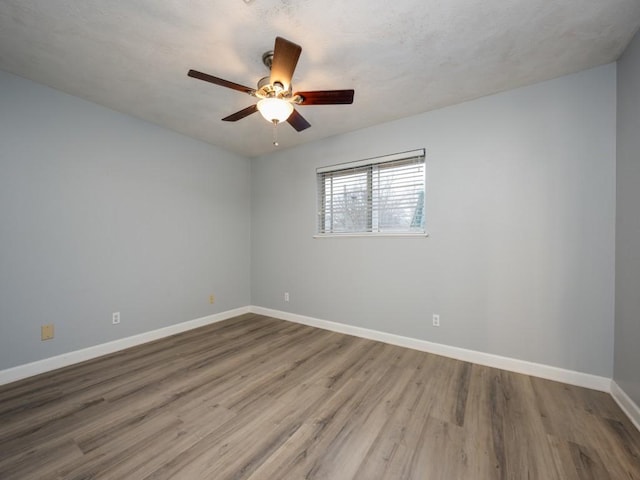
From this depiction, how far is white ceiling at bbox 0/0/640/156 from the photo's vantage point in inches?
60.2

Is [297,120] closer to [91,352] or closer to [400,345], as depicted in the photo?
[400,345]

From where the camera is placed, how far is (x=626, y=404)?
172 centimetres

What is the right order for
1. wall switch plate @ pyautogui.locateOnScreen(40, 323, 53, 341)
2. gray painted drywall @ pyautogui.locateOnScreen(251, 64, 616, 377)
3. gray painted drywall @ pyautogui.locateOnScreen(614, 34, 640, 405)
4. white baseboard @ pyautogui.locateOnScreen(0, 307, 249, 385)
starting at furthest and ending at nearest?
wall switch plate @ pyautogui.locateOnScreen(40, 323, 53, 341) < white baseboard @ pyautogui.locateOnScreen(0, 307, 249, 385) < gray painted drywall @ pyautogui.locateOnScreen(251, 64, 616, 377) < gray painted drywall @ pyautogui.locateOnScreen(614, 34, 640, 405)

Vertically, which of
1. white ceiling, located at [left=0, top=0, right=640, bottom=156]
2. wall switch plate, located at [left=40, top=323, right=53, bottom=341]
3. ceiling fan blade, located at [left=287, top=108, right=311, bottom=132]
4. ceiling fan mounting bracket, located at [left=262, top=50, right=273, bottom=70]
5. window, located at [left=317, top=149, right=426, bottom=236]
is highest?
white ceiling, located at [left=0, top=0, right=640, bottom=156]

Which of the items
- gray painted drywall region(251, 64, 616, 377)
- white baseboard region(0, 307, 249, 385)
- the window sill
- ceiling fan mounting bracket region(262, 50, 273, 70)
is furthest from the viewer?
the window sill

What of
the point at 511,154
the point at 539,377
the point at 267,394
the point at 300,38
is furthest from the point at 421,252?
the point at 300,38

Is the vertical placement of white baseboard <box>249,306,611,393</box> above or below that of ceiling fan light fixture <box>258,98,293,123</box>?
below

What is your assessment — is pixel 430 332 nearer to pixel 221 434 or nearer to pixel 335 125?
pixel 221 434

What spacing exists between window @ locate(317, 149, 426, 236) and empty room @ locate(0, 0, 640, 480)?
3 centimetres

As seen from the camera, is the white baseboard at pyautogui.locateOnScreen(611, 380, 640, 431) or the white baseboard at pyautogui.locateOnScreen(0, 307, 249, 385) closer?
the white baseboard at pyautogui.locateOnScreen(611, 380, 640, 431)

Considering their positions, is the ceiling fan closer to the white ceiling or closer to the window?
the white ceiling

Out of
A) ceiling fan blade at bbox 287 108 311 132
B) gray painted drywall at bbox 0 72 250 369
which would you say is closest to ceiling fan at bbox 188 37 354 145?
ceiling fan blade at bbox 287 108 311 132

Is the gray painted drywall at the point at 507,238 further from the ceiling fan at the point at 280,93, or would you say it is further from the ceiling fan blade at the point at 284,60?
the ceiling fan blade at the point at 284,60

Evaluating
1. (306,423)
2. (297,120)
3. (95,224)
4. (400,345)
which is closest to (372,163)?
(297,120)
